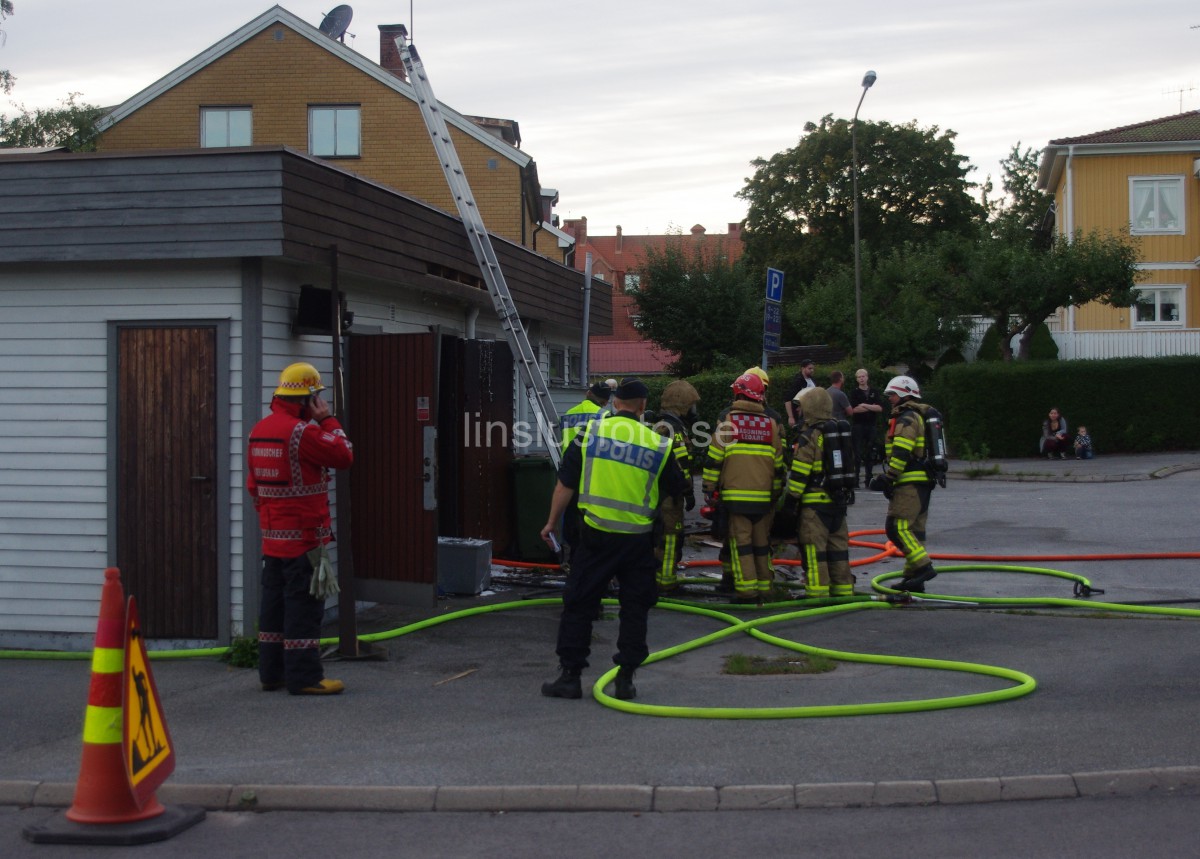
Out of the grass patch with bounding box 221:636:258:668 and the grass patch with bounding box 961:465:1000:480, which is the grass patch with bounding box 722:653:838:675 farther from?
the grass patch with bounding box 961:465:1000:480

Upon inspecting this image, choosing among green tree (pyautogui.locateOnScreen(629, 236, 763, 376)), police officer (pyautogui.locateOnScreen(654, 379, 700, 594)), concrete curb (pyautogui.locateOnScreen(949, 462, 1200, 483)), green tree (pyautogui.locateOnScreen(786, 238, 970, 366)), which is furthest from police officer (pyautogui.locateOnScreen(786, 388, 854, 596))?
green tree (pyautogui.locateOnScreen(629, 236, 763, 376))

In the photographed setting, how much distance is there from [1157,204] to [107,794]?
41.5 m

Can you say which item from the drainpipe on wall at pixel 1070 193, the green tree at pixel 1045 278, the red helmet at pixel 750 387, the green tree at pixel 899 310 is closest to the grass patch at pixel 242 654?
the red helmet at pixel 750 387

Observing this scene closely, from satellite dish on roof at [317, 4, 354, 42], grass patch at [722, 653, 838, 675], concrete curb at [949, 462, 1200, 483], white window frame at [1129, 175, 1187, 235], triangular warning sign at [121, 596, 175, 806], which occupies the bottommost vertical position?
grass patch at [722, 653, 838, 675]

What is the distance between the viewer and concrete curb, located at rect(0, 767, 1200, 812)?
5.47 meters

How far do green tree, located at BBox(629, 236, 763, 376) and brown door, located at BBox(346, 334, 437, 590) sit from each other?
3259 cm

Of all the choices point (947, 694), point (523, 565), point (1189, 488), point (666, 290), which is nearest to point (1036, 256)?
point (666, 290)

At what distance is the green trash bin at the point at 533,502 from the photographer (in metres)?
12.8

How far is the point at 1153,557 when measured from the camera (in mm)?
12539

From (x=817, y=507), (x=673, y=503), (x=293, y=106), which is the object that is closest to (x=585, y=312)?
(x=673, y=503)

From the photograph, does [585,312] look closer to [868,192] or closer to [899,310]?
[899,310]

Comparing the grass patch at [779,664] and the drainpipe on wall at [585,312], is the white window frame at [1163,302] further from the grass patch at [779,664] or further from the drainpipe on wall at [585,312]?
the grass patch at [779,664]

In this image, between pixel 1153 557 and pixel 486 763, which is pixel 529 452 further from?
pixel 486 763

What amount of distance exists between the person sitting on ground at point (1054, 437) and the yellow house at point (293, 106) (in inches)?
601
